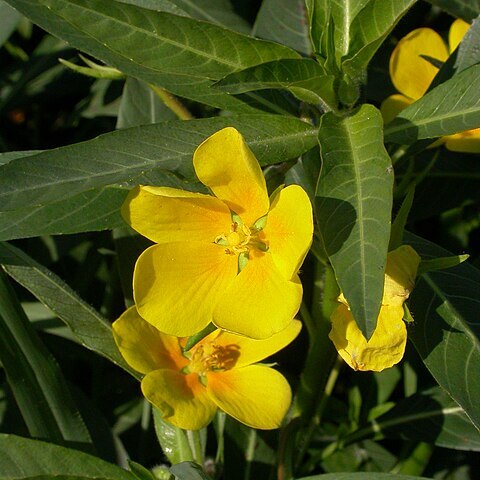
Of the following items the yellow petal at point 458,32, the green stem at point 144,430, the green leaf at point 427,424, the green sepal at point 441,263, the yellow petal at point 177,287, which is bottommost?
the green stem at point 144,430

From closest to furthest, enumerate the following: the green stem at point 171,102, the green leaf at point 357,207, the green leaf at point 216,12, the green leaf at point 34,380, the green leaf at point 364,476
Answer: the green leaf at point 357,207
the green leaf at point 364,476
the green leaf at point 34,380
the green stem at point 171,102
the green leaf at point 216,12

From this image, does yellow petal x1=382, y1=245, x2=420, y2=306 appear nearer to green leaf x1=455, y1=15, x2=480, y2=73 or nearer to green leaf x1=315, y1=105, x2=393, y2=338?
green leaf x1=315, y1=105, x2=393, y2=338

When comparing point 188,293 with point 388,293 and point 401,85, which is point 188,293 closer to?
point 388,293

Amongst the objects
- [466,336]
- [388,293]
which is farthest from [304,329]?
[388,293]

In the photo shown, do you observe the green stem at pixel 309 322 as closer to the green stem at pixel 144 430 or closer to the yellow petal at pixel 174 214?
the yellow petal at pixel 174 214

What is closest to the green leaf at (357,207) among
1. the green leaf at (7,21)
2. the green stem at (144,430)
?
the green stem at (144,430)

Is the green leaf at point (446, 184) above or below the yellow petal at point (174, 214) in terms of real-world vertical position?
below
